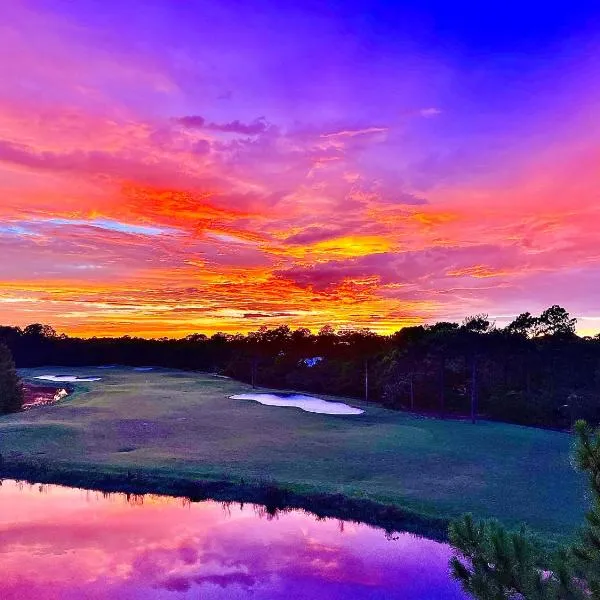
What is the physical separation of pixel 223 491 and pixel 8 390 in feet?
99.5

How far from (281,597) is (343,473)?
11670mm

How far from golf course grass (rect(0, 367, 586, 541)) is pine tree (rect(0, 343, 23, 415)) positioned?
14.5 feet

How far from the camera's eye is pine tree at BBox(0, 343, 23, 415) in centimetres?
4403

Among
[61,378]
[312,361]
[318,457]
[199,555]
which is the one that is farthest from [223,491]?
[61,378]

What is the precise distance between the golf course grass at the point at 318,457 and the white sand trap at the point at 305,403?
172 inches

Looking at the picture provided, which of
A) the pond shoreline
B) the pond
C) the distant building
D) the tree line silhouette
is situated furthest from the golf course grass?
the distant building

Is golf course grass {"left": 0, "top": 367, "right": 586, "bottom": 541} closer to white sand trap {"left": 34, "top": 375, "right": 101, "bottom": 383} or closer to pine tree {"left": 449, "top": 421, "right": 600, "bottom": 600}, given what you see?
pine tree {"left": 449, "top": 421, "right": 600, "bottom": 600}

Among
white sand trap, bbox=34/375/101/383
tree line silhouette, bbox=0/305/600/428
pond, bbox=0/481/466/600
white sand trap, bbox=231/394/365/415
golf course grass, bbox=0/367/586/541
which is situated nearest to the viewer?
pond, bbox=0/481/466/600

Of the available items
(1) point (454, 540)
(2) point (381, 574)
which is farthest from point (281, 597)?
(1) point (454, 540)

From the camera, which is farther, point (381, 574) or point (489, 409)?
point (489, 409)

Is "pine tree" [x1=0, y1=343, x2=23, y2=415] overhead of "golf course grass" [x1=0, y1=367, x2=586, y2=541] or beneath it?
overhead

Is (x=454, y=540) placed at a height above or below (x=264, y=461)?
above

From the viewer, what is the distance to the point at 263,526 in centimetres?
1891

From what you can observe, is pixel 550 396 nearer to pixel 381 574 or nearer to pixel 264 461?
pixel 264 461
